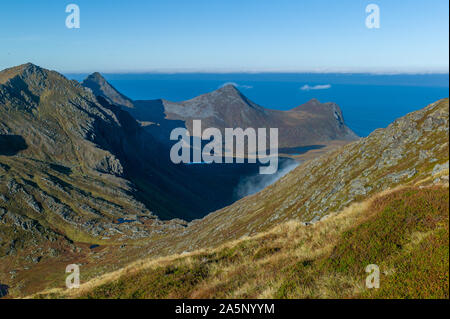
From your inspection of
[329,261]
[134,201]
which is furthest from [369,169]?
[134,201]

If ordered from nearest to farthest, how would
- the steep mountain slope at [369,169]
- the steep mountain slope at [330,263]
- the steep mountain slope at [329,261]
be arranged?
the steep mountain slope at [330,263] < the steep mountain slope at [329,261] < the steep mountain slope at [369,169]

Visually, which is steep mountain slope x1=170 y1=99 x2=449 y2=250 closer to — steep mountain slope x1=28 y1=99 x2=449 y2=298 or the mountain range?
the mountain range

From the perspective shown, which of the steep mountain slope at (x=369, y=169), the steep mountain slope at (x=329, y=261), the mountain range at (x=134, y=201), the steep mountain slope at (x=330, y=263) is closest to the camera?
the steep mountain slope at (x=330, y=263)

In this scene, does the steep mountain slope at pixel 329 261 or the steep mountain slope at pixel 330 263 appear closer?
the steep mountain slope at pixel 330 263

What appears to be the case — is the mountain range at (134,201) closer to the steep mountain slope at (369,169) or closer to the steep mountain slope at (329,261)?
the steep mountain slope at (369,169)

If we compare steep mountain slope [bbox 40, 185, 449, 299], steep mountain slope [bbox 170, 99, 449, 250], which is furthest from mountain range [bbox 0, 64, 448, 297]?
steep mountain slope [bbox 40, 185, 449, 299]

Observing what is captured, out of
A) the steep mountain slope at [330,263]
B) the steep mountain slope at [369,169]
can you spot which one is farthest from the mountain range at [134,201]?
the steep mountain slope at [330,263]

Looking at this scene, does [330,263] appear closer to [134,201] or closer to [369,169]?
[369,169]

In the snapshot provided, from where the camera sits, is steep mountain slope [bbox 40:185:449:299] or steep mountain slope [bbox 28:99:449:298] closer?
steep mountain slope [bbox 40:185:449:299]

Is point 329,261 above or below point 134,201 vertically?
above
